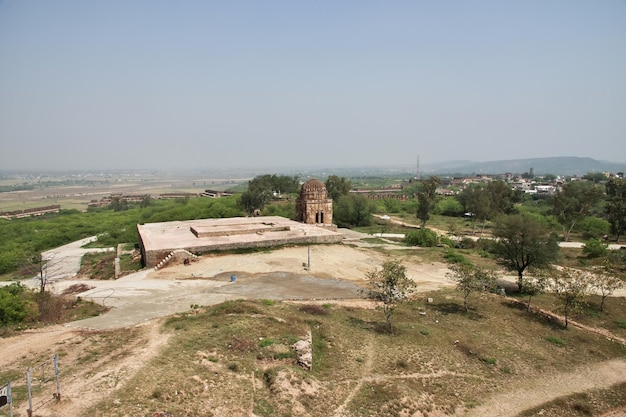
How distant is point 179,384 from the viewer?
977 cm

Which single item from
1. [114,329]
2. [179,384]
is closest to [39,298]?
[114,329]

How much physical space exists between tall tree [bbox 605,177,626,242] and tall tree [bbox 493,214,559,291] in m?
23.6

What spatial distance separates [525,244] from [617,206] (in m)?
25.7

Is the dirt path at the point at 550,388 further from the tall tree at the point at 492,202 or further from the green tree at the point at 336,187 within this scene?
the green tree at the point at 336,187

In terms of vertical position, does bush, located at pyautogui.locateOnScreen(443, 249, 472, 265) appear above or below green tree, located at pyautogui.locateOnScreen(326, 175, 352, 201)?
below

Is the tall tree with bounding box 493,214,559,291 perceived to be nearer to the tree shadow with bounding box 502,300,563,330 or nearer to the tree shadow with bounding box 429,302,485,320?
the tree shadow with bounding box 502,300,563,330

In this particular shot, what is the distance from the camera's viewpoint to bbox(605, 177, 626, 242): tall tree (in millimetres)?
39841

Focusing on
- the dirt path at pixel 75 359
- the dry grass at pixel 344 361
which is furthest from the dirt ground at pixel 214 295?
the dry grass at pixel 344 361

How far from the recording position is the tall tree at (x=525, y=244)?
22.6 m

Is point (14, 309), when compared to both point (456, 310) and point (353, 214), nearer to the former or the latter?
point (456, 310)

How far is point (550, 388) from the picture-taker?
1245cm

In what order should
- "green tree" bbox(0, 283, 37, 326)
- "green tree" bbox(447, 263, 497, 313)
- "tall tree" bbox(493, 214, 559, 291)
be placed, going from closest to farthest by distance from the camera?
1. "green tree" bbox(0, 283, 37, 326)
2. "green tree" bbox(447, 263, 497, 313)
3. "tall tree" bbox(493, 214, 559, 291)

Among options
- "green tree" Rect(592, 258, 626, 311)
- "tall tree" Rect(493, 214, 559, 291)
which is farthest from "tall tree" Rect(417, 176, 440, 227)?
"green tree" Rect(592, 258, 626, 311)

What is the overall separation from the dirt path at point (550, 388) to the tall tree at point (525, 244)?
28.9 ft
